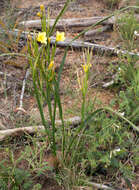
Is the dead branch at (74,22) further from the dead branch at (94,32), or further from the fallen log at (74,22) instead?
the dead branch at (94,32)

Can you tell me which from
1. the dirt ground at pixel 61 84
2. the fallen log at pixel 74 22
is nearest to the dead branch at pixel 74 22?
the fallen log at pixel 74 22

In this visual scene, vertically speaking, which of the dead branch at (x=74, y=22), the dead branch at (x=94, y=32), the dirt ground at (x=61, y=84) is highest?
the dead branch at (x=74, y=22)

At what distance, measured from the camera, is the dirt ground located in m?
1.80

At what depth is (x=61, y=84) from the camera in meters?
2.25

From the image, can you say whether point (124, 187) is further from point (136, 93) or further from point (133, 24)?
point (133, 24)

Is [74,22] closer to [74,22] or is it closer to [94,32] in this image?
[74,22]

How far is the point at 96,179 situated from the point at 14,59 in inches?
63.8

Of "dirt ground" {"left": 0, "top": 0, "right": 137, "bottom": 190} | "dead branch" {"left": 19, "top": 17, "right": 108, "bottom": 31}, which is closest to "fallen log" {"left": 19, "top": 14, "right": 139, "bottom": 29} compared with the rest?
"dead branch" {"left": 19, "top": 17, "right": 108, "bottom": 31}

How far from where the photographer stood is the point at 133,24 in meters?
2.51

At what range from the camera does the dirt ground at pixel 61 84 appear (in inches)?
70.8

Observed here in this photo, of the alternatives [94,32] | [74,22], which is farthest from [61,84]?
[74,22]

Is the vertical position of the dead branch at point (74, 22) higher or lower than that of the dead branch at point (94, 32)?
higher

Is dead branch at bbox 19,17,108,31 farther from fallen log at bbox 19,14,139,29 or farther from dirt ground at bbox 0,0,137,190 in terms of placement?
dirt ground at bbox 0,0,137,190

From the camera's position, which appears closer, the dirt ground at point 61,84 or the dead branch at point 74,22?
the dirt ground at point 61,84
